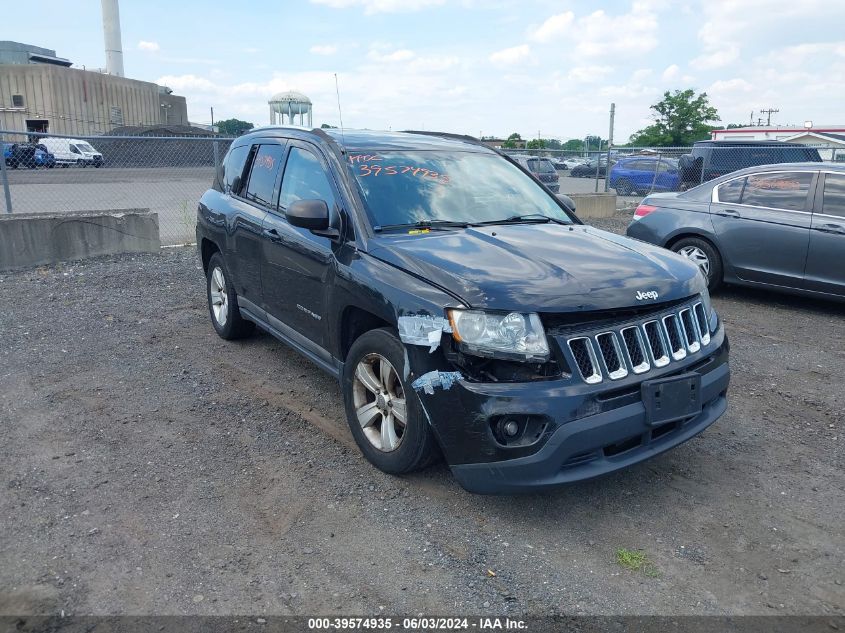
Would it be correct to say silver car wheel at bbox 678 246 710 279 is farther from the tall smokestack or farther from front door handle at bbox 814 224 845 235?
the tall smokestack

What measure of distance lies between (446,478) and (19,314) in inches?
213

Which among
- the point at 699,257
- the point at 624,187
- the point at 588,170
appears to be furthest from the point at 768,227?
the point at 588,170

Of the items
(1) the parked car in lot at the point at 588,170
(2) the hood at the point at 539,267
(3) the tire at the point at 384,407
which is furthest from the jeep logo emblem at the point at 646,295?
(1) the parked car in lot at the point at 588,170

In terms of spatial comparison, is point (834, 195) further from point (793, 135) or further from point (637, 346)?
point (793, 135)

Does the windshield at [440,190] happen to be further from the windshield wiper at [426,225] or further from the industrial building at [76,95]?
the industrial building at [76,95]

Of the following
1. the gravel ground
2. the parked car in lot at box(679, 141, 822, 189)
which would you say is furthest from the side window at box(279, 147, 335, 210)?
the parked car in lot at box(679, 141, 822, 189)

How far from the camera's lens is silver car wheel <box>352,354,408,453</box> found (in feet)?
11.8

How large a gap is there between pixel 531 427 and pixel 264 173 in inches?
124

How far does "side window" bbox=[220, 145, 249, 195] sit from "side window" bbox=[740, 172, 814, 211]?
5.56 m

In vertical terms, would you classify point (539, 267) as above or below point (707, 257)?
above

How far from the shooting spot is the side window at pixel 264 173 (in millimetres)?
5055

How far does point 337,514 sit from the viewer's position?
3459 mm

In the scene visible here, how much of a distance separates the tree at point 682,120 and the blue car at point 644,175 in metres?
32.4

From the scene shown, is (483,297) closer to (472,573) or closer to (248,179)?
(472,573)
